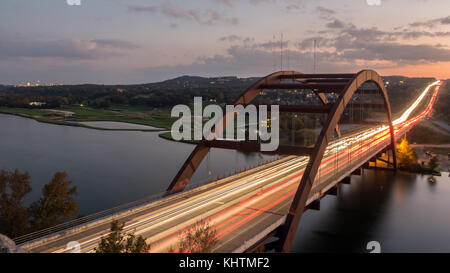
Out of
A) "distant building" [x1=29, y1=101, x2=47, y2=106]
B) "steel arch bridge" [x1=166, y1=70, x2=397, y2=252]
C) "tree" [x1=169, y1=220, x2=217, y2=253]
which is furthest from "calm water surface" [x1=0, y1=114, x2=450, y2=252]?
"distant building" [x1=29, y1=101, x2=47, y2=106]

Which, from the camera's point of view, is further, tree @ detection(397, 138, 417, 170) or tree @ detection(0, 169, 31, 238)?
tree @ detection(397, 138, 417, 170)

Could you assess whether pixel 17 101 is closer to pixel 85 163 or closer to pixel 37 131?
pixel 37 131

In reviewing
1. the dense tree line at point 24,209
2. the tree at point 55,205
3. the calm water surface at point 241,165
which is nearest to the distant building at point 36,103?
the calm water surface at point 241,165

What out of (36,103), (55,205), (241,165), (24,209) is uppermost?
(36,103)

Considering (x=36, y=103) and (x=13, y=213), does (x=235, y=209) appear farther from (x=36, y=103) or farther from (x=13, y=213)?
(x=36, y=103)

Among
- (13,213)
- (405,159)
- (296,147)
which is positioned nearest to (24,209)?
(13,213)

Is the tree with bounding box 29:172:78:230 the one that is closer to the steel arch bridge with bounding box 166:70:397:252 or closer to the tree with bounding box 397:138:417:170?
the steel arch bridge with bounding box 166:70:397:252

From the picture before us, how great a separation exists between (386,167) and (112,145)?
4354cm

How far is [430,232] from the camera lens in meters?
25.5

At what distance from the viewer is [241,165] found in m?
47.1

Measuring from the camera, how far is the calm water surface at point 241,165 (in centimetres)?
2500

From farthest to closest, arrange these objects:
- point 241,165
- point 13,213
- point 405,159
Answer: point 241,165
point 405,159
point 13,213

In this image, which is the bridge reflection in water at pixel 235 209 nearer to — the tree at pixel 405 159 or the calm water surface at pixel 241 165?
the calm water surface at pixel 241 165

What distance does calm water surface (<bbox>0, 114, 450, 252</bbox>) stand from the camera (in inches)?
984
